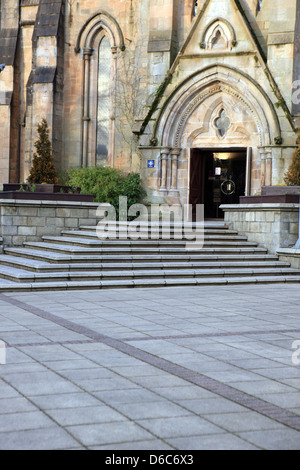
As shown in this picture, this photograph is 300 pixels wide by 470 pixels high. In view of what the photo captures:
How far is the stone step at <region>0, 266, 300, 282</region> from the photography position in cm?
1332

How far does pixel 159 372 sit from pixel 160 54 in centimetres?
1871

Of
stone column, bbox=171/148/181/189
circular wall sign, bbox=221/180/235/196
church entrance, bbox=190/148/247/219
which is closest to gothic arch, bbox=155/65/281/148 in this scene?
stone column, bbox=171/148/181/189

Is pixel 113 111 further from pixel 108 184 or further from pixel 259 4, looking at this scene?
pixel 259 4

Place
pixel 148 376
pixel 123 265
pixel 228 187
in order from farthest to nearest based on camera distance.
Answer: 1. pixel 228 187
2. pixel 123 265
3. pixel 148 376

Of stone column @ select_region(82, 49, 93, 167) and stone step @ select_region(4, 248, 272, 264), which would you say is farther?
stone column @ select_region(82, 49, 93, 167)

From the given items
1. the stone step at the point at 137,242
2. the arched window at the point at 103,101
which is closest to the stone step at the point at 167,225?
the stone step at the point at 137,242

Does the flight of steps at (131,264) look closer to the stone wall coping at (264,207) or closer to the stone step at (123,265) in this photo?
the stone step at (123,265)

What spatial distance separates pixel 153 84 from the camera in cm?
2372

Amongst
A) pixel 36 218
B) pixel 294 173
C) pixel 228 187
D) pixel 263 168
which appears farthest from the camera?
pixel 228 187

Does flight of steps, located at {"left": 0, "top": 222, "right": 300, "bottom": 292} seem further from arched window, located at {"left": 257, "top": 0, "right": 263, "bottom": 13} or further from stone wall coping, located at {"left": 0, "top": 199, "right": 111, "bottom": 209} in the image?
arched window, located at {"left": 257, "top": 0, "right": 263, "bottom": 13}

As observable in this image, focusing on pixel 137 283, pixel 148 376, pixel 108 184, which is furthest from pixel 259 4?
pixel 148 376

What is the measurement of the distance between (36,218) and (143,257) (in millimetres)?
3399

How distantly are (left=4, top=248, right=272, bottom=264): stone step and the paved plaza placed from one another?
11.1ft
